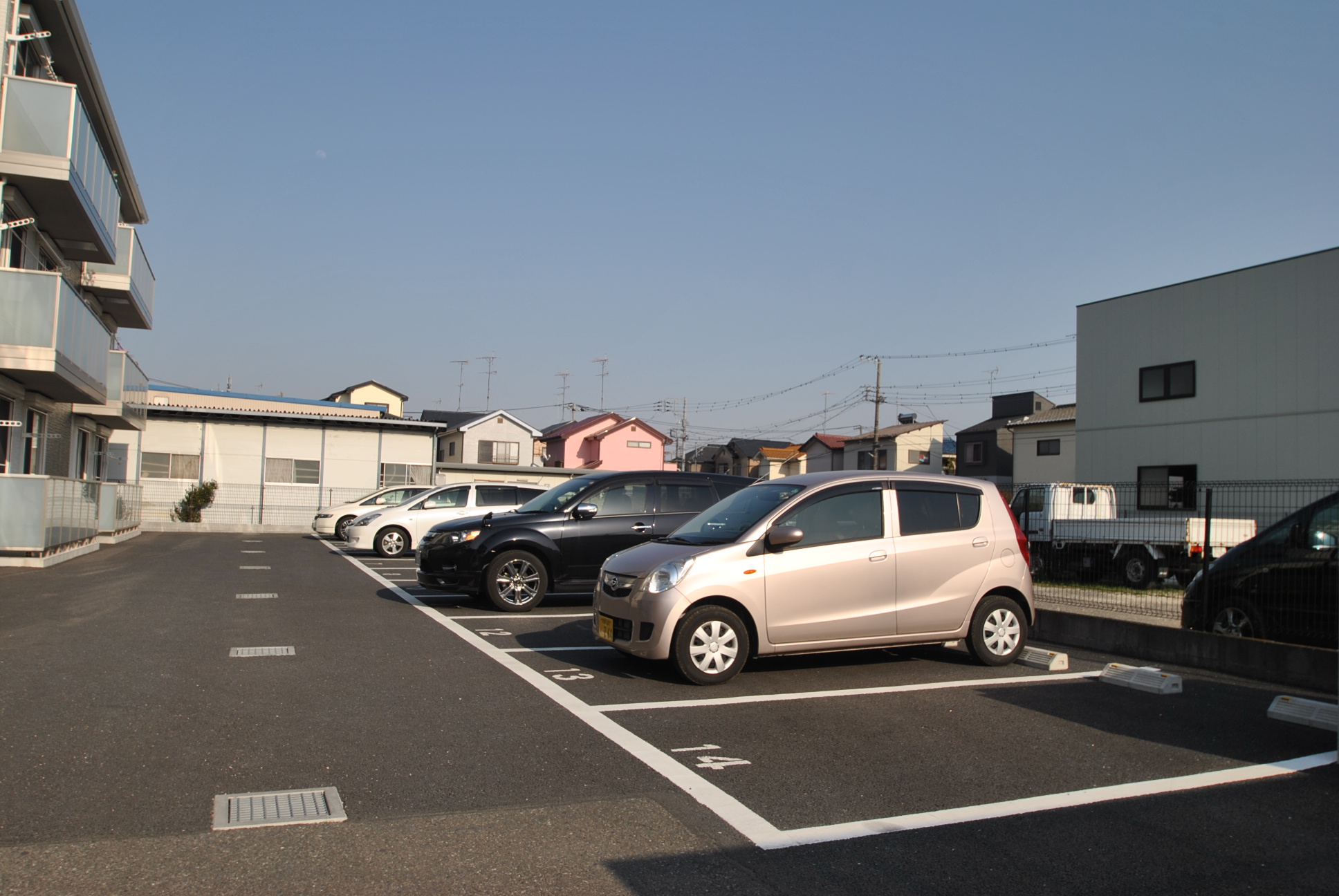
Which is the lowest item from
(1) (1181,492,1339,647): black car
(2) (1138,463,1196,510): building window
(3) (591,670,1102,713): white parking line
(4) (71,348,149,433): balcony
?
(3) (591,670,1102,713): white parking line

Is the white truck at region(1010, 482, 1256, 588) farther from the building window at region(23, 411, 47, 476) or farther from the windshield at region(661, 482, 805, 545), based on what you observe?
the building window at region(23, 411, 47, 476)

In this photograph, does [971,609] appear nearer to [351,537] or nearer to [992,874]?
[992,874]

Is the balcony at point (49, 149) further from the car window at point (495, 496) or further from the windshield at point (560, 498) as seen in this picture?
the windshield at point (560, 498)

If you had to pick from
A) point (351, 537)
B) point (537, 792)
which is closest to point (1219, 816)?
point (537, 792)

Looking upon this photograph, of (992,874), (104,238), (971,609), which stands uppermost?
(104,238)

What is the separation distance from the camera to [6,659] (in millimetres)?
7484

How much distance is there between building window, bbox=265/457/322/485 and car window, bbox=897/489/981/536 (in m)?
30.6

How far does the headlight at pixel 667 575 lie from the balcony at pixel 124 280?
69.4 feet

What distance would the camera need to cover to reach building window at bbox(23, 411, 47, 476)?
18.7 meters

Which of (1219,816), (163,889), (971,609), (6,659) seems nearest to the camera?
(163,889)

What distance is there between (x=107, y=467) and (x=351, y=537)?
1497cm

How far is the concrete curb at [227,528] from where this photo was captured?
99.6 ft

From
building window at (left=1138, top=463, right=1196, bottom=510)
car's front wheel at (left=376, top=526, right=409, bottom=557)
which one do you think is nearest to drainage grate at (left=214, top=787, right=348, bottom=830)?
building window at (left=1138, top=463, right=1196, bottom=510)

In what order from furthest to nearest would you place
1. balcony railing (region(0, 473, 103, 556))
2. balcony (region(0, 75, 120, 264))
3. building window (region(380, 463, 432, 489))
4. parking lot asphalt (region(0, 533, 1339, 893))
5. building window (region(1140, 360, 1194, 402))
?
building window (region(380, 463, 432, 489)) → building window (region(1140, 360, 1194, 402)) → balcony (region(0, 75, 120, 264)) → balcony railing (region(0, 473, 103, 556)) → parking lot asphalt (region(0, 533, 1339, 893))
